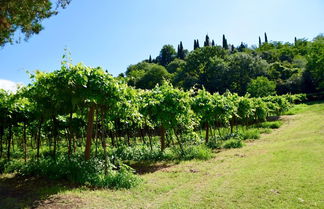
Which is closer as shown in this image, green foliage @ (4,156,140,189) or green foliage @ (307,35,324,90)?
green foliage @ (4,156,140,189)

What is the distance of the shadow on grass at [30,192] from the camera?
5.25 m

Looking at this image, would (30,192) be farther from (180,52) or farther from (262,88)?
(180,52)

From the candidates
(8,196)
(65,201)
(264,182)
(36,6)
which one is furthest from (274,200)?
(36,6)

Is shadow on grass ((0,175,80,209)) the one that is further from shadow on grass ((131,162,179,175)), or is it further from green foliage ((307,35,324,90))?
green foliage ((307,35,324,90))

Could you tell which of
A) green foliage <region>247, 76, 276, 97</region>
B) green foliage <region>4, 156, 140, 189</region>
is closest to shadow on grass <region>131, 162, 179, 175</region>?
green foliage <region>4, 156, 140, 189</region>

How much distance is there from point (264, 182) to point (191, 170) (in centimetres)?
282

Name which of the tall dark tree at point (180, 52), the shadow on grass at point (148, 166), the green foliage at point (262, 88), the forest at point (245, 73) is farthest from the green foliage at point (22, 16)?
the tall dark tree at point (180, 52)

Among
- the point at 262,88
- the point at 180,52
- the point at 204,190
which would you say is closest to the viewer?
the point at 204,190

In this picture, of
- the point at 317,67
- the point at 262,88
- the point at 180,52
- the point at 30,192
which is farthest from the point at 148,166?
Result: the point at 180,52

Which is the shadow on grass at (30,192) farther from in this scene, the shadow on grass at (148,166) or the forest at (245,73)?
the forest at (245,73)

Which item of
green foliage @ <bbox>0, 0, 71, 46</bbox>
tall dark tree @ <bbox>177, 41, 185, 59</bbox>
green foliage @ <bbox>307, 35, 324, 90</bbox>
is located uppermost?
tall dark tree @ <bbox>177, 41, 185, 59</bbox>

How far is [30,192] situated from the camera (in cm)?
621

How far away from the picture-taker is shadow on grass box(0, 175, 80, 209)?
5.25 metres

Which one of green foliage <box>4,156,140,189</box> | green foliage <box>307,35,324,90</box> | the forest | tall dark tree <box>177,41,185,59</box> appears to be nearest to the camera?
green foliage <box>4,156,140,189</box>
